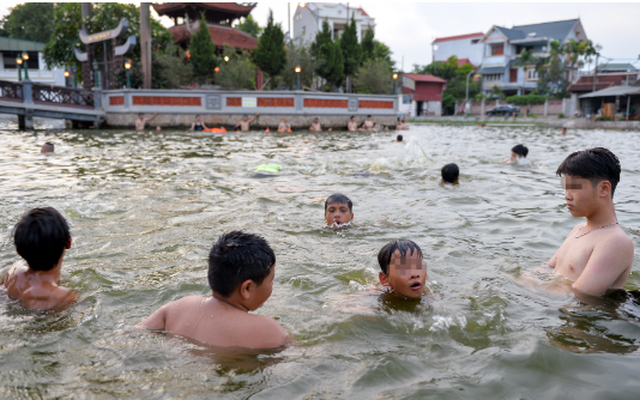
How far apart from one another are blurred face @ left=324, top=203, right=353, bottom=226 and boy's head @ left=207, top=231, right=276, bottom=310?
126 inches

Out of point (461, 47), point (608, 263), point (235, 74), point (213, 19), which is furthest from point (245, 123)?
point (461, 47)

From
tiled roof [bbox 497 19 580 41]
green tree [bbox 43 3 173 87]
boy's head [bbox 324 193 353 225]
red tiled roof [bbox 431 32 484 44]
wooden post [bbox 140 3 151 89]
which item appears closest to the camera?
boy's head [bbox 324 193 353 225]

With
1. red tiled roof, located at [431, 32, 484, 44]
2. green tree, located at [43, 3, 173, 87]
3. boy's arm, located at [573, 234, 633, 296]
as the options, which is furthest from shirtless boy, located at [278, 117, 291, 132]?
red tiled roof, located at [431, 32, 484, 44]

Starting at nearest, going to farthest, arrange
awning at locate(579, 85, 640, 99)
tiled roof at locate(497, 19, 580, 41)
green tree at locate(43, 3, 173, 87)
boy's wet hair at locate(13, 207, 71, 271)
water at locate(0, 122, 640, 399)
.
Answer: water at locate(0, 122, 640, 399) → boy's wet hair at locate(13, 207, 71, 271) → green tree at locate(43, 3, 173, 87) → awning at locate(579, 85, 640, 99) → tiled roof at locate(497, 19, 580, 41)

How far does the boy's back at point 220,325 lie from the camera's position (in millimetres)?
2723

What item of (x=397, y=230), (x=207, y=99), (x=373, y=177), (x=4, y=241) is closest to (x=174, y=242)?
(x=4, y=241)

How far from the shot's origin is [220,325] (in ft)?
8.95

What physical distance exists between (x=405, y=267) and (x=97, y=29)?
3278 centimetres

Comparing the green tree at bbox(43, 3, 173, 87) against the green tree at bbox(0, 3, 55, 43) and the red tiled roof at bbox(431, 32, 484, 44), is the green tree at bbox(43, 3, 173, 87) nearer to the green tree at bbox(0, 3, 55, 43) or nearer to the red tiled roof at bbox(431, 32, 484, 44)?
the green tree at bbox(0, 3, 55, 43)

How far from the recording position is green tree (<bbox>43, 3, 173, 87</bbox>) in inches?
1206

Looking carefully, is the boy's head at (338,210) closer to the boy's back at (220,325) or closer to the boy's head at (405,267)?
the boy's head at (405,267)

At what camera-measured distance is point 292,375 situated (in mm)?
2605

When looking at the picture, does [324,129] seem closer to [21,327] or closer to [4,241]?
[4,241]

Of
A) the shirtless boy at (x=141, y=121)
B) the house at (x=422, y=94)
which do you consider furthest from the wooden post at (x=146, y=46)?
the house at (x=422, y=94)
